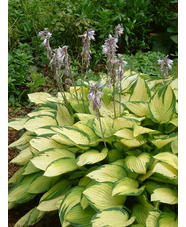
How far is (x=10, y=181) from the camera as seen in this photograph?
90.5 inches

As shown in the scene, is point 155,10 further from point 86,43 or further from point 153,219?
point 153,219

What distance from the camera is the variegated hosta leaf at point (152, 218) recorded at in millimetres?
1420

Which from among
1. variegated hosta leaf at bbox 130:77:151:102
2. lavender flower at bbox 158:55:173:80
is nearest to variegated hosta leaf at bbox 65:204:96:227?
variegated hosta leaf at bbox 130:77:151:102

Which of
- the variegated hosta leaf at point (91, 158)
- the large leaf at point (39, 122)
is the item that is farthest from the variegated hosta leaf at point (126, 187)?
the large leaf at point (39, 122)

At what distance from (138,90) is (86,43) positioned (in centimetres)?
70

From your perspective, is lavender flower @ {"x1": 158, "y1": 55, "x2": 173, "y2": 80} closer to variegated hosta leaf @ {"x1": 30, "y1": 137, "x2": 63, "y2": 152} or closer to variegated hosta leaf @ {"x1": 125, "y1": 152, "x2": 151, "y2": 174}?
variegated hosta leaf @ {"x1": 125, "y1": 152, "x2": 151, "y2": 174}

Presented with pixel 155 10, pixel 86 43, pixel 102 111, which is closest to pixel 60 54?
pixel 86 43

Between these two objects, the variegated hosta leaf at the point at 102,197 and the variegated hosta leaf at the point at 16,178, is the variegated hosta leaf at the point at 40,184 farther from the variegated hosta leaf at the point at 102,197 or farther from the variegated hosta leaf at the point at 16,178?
the variegated hosta leaf at the point at 102,197

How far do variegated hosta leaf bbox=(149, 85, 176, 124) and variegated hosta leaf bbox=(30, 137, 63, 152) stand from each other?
2.46 feet

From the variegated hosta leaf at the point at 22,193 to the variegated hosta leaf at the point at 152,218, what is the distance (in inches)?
36.0

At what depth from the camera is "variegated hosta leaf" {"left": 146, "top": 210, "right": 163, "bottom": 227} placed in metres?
1.42

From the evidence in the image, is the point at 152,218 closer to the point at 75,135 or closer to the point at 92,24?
the point at 75,135

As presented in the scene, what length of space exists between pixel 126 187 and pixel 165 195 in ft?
0.73

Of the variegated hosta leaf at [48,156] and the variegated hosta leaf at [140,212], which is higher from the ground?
the variegated hosta leaf at [48,156]
